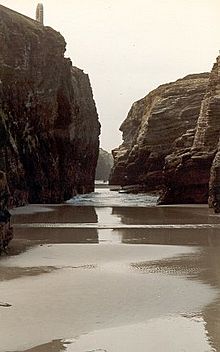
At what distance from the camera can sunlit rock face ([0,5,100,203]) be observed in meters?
32.8

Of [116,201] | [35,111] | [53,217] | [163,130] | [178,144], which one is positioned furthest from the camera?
[163,130]

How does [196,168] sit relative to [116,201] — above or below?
above

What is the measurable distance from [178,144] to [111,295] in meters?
37.0

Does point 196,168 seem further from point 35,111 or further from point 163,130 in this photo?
point 163,130

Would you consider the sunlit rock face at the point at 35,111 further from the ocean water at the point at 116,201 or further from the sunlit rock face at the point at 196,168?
the sunlit rock face at the point at 196,168

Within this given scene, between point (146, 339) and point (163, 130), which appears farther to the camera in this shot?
point (163, 130)

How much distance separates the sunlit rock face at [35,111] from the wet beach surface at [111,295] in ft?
60.3

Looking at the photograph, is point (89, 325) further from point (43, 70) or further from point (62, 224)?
point (43, 70)

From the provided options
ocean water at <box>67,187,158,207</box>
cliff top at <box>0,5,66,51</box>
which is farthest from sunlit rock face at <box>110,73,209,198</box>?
cliff top at <box>0,5,66,51</box>

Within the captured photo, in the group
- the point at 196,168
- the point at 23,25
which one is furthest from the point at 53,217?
the point at 23,25

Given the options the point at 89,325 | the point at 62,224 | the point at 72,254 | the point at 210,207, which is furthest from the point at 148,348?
the point at 210,207

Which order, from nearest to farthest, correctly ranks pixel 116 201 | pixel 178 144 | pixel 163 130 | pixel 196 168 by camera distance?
pixel 196 168
pixel 116 201
pixel 178 144
pixel 163 130

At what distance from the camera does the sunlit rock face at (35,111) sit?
1291 inches

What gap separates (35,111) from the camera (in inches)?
1442
